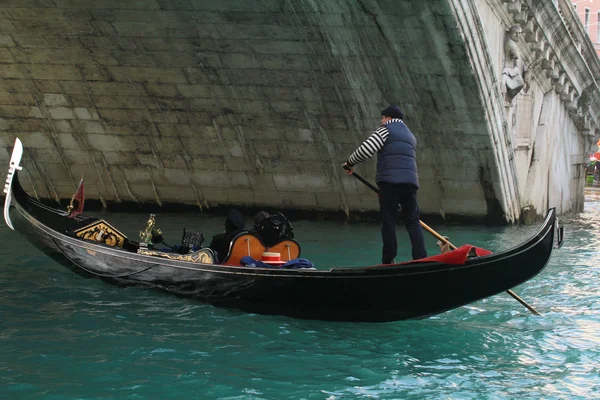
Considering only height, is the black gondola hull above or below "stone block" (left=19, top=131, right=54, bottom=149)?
below

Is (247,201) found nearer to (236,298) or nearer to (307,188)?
(307,188)

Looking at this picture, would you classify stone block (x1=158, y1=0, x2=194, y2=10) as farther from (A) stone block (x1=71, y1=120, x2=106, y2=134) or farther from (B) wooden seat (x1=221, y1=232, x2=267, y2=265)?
(B) wooden seat (x1=221, y1=232, x2=267, y2=265)

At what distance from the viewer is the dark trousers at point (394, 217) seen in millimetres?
4910

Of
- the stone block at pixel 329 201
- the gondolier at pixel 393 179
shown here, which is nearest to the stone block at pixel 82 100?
the stone block at pixel 329 201

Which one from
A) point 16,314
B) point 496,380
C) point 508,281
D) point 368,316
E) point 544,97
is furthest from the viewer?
point 544,97

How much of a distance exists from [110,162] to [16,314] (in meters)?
5.24

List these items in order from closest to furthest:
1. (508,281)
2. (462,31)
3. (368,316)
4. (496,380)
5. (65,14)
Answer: (496,380) → (508,281) → (368,316) → (462,31) → (65,14)

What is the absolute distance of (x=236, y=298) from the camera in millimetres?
4930

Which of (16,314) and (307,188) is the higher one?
(307,188)

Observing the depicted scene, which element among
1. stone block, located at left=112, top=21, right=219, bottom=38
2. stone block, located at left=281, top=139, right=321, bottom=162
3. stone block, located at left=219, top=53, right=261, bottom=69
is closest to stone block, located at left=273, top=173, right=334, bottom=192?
stone block, located at left=281, top=139, right=321, bottom=162

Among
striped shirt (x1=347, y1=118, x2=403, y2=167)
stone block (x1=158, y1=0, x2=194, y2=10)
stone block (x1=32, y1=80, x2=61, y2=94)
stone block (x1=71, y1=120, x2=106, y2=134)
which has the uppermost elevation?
stone block (x1=158, y1=0, x2=194, y2=10)

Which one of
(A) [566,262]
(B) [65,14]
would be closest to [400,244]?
(A) [566,262]

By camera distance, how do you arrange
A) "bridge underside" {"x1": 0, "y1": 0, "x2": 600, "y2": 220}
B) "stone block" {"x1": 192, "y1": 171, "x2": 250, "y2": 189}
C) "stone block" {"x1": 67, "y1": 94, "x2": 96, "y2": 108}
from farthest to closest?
"stone block" {"x1": 192, "y1": 171, "x2": 250, "y2": 189}
"stone block" {"x1": 67, "y1": 94, "x2": 96, "y2": 108}
"bridge underside" {"x1": 0, "y1": 0, "x2": 600, "y2": 220}

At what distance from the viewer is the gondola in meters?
4.25
